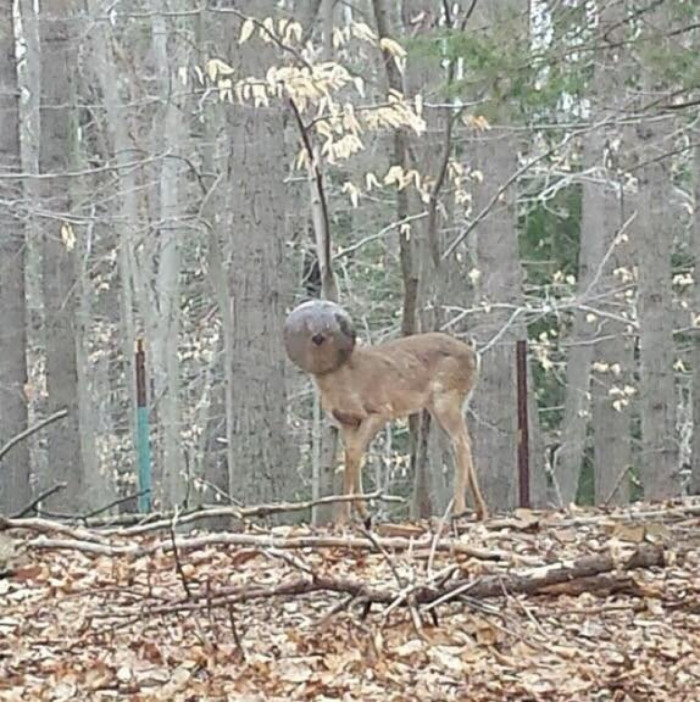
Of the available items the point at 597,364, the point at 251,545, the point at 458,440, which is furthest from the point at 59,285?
the point at 251,545

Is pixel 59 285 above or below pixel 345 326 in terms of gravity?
below

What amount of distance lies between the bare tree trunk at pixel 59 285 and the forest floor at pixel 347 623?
11116mm

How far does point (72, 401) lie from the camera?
17703mm

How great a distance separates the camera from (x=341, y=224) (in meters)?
19.2

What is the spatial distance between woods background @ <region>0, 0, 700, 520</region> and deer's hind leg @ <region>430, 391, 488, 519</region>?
131 cm

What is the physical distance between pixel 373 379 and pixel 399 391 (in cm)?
19

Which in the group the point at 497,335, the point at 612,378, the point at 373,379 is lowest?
the point at 612,378

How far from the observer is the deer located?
7.88m

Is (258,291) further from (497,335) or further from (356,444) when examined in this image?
(497,335)

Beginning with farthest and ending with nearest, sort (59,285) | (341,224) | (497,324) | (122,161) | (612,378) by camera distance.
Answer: (612,378), (341,224), (122,161), (59,285), (497,324)

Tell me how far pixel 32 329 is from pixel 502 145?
32.8 feet

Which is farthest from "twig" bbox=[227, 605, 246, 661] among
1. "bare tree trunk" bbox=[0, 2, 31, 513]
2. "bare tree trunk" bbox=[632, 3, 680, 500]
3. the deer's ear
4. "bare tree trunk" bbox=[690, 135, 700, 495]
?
"bare tree trunk" bbox=[0, 2, 31, 513]

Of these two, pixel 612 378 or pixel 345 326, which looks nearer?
pixel 345 326

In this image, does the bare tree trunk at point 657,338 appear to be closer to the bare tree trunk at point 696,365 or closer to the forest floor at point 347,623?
the bare tree trunk at point 696,365
